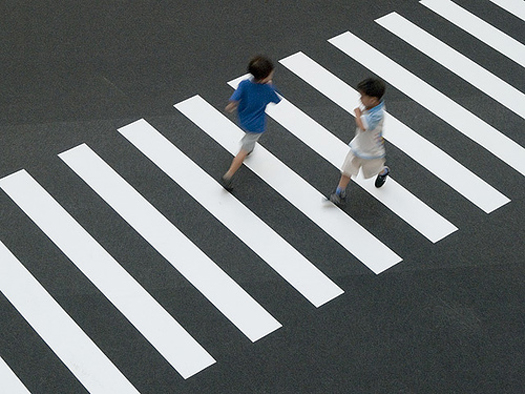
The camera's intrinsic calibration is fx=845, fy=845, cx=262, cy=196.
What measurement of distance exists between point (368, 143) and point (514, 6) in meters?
4.32

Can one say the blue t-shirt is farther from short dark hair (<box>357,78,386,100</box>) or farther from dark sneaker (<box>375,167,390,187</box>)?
dark sneaker (<box>375,167,390,187</box>)

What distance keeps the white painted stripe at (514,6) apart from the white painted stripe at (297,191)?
13.7 ft

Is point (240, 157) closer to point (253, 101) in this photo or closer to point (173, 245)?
point (253, 101)

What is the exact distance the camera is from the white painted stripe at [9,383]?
6.78 m

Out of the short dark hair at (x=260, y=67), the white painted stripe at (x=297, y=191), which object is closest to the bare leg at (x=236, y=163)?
the white painted stripe at (x=297, y=191)

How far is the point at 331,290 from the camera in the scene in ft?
24.7

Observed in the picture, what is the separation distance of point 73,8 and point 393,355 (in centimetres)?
617

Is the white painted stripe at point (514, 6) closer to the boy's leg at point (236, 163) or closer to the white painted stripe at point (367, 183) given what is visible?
the white painted stripe at point (367, 183)

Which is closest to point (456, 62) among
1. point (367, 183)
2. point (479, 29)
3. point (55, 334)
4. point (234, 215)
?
point (479, 29)

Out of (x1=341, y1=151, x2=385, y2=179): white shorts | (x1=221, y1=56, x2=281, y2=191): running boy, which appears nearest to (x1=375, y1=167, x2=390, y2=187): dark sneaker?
(x1=341, y1=151, x2=385, y2=179): white shorts

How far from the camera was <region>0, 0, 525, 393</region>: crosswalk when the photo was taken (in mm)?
7207

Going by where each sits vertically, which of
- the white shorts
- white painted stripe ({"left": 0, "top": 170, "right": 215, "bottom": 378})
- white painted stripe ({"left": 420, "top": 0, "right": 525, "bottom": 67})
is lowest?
white painted stripe ({"left": 0, "top": 170, "right": 215, "bottom": 378})

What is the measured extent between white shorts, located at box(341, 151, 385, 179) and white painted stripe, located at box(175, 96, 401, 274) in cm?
44

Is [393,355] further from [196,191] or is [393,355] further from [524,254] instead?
[196,191]
